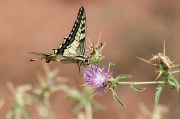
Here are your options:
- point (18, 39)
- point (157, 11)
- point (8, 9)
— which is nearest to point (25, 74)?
point (18, 39)

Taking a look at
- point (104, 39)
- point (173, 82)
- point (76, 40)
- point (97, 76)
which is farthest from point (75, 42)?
point (104, 39)

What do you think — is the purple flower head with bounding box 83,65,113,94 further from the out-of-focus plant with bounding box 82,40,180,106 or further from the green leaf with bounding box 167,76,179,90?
the green leaf with bounding box 167,76,179,90

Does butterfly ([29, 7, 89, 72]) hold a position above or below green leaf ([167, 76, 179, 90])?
above

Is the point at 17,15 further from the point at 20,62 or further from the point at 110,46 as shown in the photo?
the point at 110,46

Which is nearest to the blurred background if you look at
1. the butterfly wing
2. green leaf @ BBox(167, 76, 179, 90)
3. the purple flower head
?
the butterfly wing

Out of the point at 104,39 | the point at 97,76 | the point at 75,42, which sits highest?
the point at 75,42

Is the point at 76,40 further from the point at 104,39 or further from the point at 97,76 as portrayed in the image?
the point at 104,39
